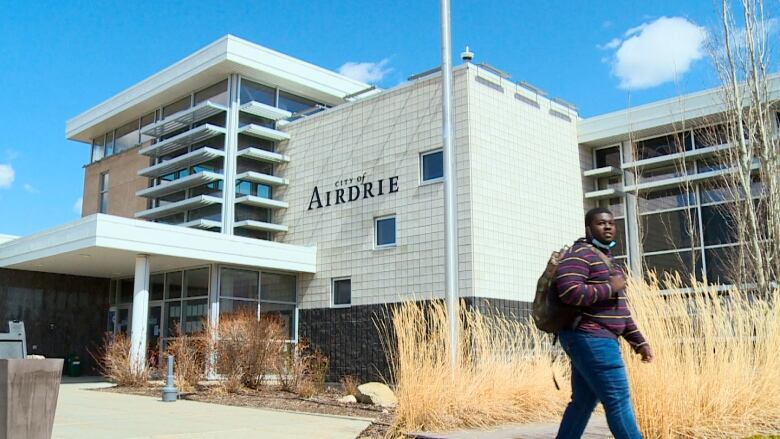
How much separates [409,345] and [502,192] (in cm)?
1067

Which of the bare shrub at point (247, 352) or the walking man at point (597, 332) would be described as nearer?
the walking man at point (597, 332)

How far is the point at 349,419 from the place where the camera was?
10.5 metres

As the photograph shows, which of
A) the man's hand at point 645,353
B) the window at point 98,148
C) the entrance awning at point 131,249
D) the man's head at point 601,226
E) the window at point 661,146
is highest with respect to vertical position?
the window at point 98,148

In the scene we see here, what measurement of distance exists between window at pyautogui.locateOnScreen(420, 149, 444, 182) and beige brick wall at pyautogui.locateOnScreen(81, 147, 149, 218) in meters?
11.9

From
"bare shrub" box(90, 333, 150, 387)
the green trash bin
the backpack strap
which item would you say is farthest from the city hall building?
the backpack strap

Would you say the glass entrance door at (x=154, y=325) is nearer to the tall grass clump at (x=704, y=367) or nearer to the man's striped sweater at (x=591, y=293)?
the tall grass clump at (x=704, y=367)

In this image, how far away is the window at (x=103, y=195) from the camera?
2834 cm

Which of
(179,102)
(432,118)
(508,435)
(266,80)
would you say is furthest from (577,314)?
(179,102)

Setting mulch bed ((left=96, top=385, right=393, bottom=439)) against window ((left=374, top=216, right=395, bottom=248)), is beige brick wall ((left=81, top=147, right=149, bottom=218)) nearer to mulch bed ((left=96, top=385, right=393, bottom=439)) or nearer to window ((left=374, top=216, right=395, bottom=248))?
window ((left=374, top=216, right=395, bottom=248))

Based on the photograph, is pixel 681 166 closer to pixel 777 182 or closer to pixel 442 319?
pixel 777 182

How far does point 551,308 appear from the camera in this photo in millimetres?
4992

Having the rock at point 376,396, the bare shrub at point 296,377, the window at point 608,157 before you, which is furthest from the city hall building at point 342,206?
the rock at point 376,396

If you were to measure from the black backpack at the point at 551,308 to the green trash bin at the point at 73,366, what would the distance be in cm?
2125

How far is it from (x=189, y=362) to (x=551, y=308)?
12563 mm
